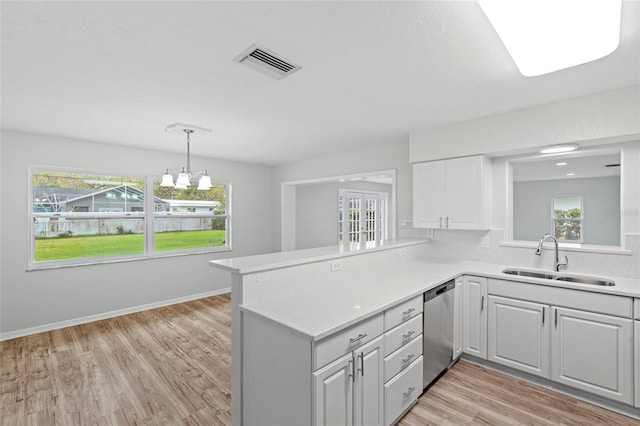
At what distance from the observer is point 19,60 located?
181 cm

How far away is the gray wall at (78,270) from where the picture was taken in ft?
11.2

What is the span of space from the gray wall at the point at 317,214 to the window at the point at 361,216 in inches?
7.7

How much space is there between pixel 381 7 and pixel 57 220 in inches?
178

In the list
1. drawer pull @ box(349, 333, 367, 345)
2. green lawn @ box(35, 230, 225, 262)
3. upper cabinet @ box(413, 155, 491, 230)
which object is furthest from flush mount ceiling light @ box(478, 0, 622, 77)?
green lawn @ box(35, 230, 225, 262)

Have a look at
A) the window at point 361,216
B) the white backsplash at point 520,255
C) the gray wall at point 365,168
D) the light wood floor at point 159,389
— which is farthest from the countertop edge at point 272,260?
the window at point 361,216

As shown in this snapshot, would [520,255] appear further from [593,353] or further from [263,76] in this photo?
[263,76]

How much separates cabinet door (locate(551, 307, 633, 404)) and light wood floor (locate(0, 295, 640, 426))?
0.56ft

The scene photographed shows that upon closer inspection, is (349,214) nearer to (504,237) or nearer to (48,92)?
(504,237)

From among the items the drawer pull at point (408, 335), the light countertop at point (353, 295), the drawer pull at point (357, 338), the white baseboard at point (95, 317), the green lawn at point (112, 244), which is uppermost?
the green lawn at point (112, 244)

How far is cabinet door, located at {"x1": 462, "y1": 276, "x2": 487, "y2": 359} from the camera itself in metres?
2.65

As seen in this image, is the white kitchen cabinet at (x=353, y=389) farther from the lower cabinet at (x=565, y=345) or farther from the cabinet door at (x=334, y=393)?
the lower cabinet at (x=565, y=345)

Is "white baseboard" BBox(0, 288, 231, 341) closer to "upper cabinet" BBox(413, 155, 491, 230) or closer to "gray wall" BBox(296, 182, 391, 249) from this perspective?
"gray wall" BBox(296, 182, 391, 249)

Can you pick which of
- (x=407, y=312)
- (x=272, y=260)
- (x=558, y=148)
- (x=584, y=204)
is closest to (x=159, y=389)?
(x=272, y=260)

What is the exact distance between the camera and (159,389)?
2.39 metres
